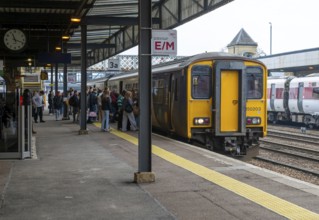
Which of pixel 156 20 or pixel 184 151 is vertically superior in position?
pixel 156 20

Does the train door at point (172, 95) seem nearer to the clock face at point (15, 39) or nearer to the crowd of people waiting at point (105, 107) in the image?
the crowd of people waiting at point (105, 107)

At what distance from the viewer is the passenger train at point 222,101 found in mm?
13688

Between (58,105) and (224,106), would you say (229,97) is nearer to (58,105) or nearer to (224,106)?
(224,106)

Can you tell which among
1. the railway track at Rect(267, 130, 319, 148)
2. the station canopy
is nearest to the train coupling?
the station canopy

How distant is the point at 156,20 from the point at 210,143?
679 centimetres

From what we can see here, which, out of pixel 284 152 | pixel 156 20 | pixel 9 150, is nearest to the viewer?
pixel 9 150

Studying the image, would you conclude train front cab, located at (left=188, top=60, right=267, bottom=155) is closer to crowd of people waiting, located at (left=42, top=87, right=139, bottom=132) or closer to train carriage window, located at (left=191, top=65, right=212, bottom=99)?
train carriage window, located at (left=191, top=65, right=212, bottom=99)

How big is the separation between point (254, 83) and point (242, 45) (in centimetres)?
6188

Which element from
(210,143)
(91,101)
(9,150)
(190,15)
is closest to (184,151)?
(210,143)

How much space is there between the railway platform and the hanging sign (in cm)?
228

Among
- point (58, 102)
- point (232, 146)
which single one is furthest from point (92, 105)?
point (232, 146)

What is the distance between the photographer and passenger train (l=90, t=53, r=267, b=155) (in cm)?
1369

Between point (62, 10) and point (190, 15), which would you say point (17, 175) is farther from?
point (190, 15)

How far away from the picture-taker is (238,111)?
13758 mm
